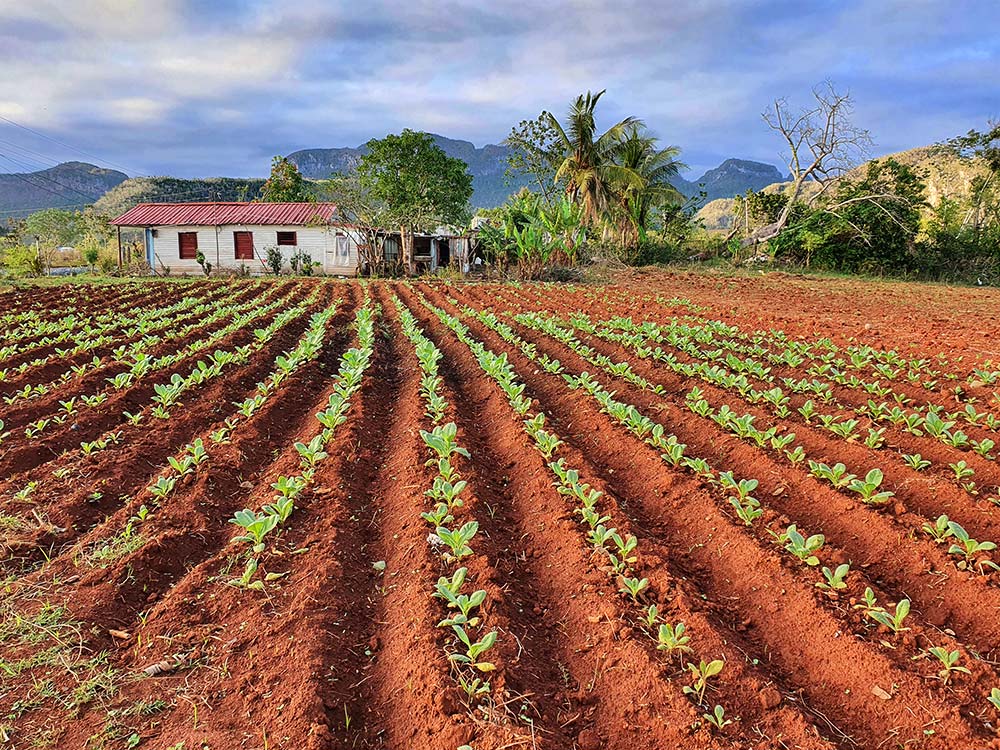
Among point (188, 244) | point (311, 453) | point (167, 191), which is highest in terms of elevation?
point (167, 191)

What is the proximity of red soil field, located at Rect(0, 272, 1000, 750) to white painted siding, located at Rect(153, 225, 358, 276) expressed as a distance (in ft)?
73.1

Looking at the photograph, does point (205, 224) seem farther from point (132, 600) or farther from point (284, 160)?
point (132, 600)

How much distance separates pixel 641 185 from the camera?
2534 cm

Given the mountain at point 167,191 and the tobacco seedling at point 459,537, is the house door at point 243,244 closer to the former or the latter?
the tobacco seedling at point 459,537

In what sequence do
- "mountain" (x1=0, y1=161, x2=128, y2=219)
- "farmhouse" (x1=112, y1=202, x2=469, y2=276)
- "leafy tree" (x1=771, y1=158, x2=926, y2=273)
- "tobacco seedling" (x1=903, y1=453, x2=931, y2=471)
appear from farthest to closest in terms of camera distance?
"mountain" (x1=0, y1=161, x2=128, y2=219), "farmhouse" (x1=112, y1=202, x2=469, y2=276), "leafy tree" (x1=771, y1=158, x2=926, y2=273), "tobacco seedling" (x1=903, y1=453, x2=931, y2=471)

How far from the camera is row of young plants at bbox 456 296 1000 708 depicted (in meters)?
2.54

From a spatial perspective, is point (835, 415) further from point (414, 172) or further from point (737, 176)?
point (737, 176)

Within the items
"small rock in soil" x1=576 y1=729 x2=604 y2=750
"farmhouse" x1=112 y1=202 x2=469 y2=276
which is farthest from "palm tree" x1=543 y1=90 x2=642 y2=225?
"small rock in soil" x1=576 y1=729 x2=604 y2=750

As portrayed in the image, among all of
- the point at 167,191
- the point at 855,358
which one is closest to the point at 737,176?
the point at 167,191

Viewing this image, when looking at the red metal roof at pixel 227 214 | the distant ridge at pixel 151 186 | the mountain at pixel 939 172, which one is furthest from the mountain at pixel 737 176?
the red metal roof at pixel 227 214

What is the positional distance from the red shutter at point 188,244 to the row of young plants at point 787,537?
94.9ft

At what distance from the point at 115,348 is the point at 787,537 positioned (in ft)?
28.9

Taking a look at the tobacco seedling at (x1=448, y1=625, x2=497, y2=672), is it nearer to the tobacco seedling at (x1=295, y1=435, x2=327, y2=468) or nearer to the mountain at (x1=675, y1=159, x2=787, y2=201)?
the tobacco seedling at (x1=295, y1=435, x2=327, y2=468)

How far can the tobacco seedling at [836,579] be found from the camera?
2916 mm
